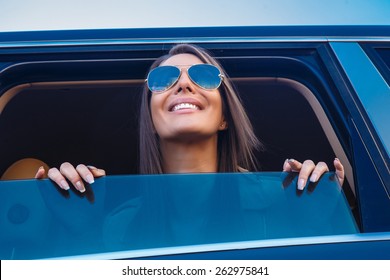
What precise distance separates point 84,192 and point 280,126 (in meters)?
1.28

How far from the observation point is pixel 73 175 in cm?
179

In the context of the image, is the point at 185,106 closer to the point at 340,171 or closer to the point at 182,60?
the point at 182,60

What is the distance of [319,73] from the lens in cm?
201

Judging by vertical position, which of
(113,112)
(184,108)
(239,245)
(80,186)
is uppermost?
(113,112)

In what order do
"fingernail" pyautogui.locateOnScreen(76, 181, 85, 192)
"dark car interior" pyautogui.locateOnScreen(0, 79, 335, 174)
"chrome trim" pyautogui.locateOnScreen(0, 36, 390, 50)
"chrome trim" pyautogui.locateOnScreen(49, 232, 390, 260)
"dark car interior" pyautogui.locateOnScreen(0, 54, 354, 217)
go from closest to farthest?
"chrome trim" pyautogui.locateOnScreen(49, 232, 390, 260) < "fingernail" pyautogui.locateOnScreen(76, 181, 85, 192) < "chrome trim" pyautogui.locateOnScreen(0, 36, 390, 50) < "dark car interior" pyautogui.locateOnScreen(0, 54, 354, 217) < "dark car interior" pyautogui.locateOnScreen(0, 79, 335, 174)

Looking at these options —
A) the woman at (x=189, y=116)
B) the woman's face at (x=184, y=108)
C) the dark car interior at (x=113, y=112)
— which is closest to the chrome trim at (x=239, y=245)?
the dark car interior at (x=113, y=112)

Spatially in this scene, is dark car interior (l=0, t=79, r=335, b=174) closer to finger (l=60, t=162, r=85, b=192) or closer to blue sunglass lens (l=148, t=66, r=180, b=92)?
blue sunglass lens (l=148, t=66, r=180, b=92)

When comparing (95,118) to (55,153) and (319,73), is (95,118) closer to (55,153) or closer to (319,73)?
(55,153)

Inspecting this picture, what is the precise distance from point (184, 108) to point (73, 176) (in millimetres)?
486

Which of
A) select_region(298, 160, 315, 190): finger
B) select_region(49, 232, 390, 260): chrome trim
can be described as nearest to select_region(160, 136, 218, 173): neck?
select_region(298, 160, 315, 190): finger

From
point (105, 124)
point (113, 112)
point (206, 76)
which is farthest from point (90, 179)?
point (105, 124)

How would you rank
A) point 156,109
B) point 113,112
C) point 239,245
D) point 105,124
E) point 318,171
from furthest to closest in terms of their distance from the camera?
point 105,124, point 113,112, point 156,109, point 318,171, point 239,245

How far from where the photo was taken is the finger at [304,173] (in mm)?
1793

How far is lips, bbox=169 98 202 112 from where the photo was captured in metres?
2.09
